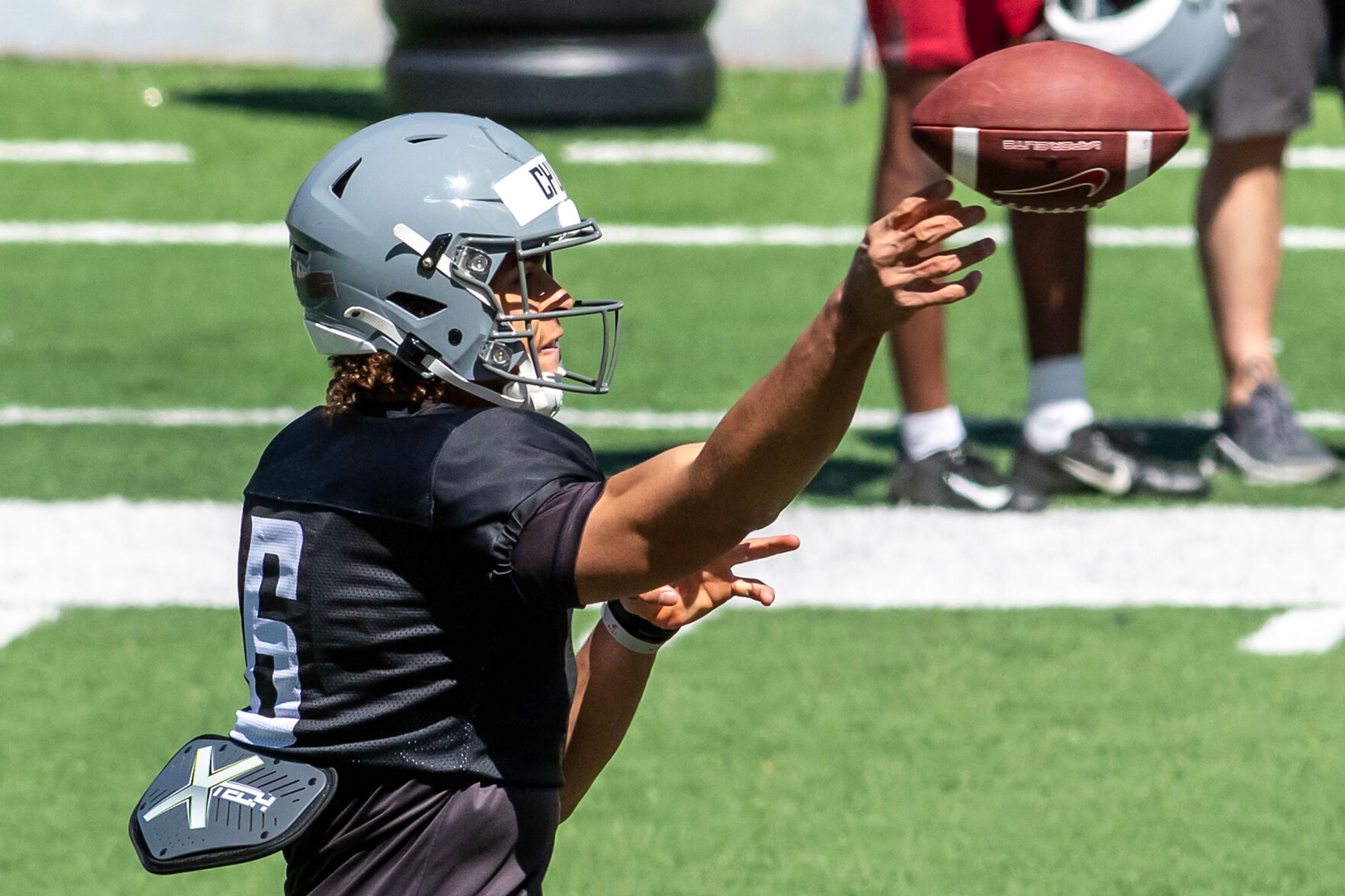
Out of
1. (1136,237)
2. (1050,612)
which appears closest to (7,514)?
(1050,612)

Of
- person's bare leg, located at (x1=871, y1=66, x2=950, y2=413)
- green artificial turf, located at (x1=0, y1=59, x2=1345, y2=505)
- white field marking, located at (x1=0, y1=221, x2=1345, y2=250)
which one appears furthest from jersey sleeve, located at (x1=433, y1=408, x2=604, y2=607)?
white field marking, located at (x1=0, y1=221, x2=1345, y2=250)

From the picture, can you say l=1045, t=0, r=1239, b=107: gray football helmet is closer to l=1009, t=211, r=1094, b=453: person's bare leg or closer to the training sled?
l=1009, t=211, r=1094, b=453: person's bare leg

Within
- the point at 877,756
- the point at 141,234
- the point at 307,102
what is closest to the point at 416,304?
the point at 877,756

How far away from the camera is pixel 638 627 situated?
232cm

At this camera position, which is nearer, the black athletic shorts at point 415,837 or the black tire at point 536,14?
the black athletic shorts at point 415,837

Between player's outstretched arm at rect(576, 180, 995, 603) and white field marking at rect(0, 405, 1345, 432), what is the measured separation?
3.49m

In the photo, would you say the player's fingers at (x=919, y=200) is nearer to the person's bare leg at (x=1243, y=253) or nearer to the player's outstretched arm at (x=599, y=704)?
the player's outstretched arm at (x=599, y=704)

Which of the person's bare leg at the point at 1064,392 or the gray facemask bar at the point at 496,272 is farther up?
the gray facemask bar at the point at 496,272

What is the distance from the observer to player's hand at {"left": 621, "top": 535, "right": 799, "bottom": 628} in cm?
208

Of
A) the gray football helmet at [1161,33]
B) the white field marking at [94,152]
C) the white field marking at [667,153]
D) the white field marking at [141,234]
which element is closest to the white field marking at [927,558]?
the gray football helmet at [1161,33]

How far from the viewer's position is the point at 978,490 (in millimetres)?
4660

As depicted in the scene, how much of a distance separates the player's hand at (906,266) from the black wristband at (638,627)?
2.48ft

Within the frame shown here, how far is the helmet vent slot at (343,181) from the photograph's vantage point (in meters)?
2.18

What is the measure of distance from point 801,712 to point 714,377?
2436 millimetres
